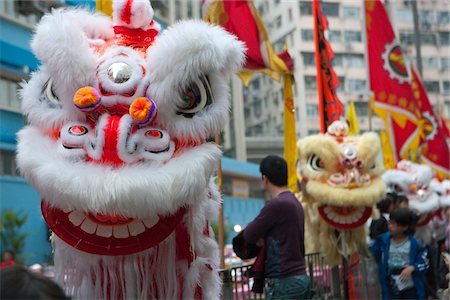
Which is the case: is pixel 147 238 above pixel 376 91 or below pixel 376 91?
below

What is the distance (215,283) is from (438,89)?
39.7 metres

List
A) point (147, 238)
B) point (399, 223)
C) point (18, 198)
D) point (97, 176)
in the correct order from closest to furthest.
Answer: point (97, 176), point (147, 238), point (399, 223), point (18, 198)

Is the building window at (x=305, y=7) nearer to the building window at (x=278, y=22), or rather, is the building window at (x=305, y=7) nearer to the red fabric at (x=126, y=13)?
the building window at (x=278, y=22)

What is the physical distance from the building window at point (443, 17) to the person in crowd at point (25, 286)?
40.2 m

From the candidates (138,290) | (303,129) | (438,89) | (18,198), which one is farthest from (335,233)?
(438,89)

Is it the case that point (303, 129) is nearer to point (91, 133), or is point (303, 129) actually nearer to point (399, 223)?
point (399, 223)

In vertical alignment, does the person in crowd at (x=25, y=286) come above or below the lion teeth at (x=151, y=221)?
below

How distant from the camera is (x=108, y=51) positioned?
295 cm

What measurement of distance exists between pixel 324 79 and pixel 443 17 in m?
34.7

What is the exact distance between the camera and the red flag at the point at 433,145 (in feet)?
35.2

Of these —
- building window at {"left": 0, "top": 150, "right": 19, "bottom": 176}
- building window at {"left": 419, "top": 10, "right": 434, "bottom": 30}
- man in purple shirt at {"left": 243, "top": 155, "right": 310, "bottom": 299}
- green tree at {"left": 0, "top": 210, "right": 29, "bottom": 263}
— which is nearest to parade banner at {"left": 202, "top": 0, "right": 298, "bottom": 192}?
man in purple shirt at {"left": 243, "top": 155, "right": 310, "bottom": 299}

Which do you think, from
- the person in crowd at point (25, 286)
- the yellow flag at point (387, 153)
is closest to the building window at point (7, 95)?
the yellow flag at point (387, 153)

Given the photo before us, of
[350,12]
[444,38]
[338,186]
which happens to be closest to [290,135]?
[338,186]

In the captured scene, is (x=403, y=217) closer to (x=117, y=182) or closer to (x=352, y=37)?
(x=117, y=182)
